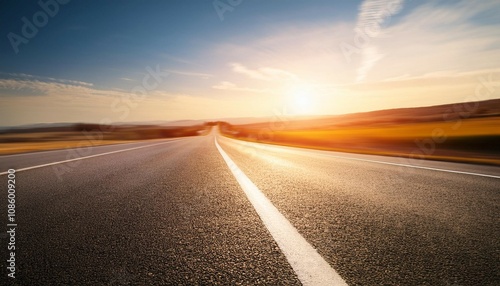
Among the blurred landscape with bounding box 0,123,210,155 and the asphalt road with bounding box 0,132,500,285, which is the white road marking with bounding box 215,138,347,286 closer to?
the asphalt road with bounding box 0,132,500,285

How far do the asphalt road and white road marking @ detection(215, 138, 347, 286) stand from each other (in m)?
0.03

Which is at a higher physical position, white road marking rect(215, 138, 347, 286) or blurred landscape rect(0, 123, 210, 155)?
white road marking rect(215, 138, 347, 286)

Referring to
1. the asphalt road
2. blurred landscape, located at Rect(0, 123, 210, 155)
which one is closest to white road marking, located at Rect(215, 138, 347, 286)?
the asphalt road

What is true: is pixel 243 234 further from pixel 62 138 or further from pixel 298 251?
pixel 62 138

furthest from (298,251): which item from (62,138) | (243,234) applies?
(62,138)

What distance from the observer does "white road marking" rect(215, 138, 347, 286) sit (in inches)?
61.2

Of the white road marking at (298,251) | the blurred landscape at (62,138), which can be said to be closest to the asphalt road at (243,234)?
the white road marking at (298,251)

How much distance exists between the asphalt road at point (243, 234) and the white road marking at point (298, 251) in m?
0.03

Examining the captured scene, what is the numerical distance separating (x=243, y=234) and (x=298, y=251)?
60cm

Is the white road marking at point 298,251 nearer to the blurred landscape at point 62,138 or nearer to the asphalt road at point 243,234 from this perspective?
the asphalt road at point 243,234

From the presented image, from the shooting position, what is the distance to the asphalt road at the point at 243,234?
1.67 m

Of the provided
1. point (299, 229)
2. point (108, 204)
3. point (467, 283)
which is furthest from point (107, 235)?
point (467, 283)

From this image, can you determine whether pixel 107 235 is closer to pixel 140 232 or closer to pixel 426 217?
pixel 140 232

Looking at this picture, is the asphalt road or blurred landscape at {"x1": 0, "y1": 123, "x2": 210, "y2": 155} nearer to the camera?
the asphalt road
